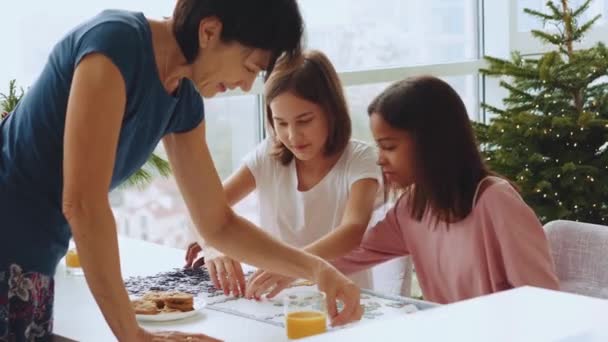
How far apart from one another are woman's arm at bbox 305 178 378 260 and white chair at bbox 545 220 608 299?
49 centimetres

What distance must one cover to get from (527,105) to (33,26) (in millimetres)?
1900

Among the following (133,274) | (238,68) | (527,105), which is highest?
(238,68)

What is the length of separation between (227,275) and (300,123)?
2.13ft

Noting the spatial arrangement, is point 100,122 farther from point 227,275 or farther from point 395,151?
point 395,151

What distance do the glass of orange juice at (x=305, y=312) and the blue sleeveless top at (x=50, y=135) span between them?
44 cm

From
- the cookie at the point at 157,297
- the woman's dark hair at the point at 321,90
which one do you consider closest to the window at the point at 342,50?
the woman's dark hair at the point at 321,90

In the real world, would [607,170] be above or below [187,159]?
below

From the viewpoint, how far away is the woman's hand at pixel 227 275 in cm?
229

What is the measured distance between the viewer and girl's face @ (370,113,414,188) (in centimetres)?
251

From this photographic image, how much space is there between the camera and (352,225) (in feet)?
8.83

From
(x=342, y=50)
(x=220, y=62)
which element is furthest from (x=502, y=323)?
(x=342, y=50)

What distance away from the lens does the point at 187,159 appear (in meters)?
1.93

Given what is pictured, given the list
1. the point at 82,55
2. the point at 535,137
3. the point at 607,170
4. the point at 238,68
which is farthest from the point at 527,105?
the point at 82,55

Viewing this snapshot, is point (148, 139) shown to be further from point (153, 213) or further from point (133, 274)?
point (153, 213)
